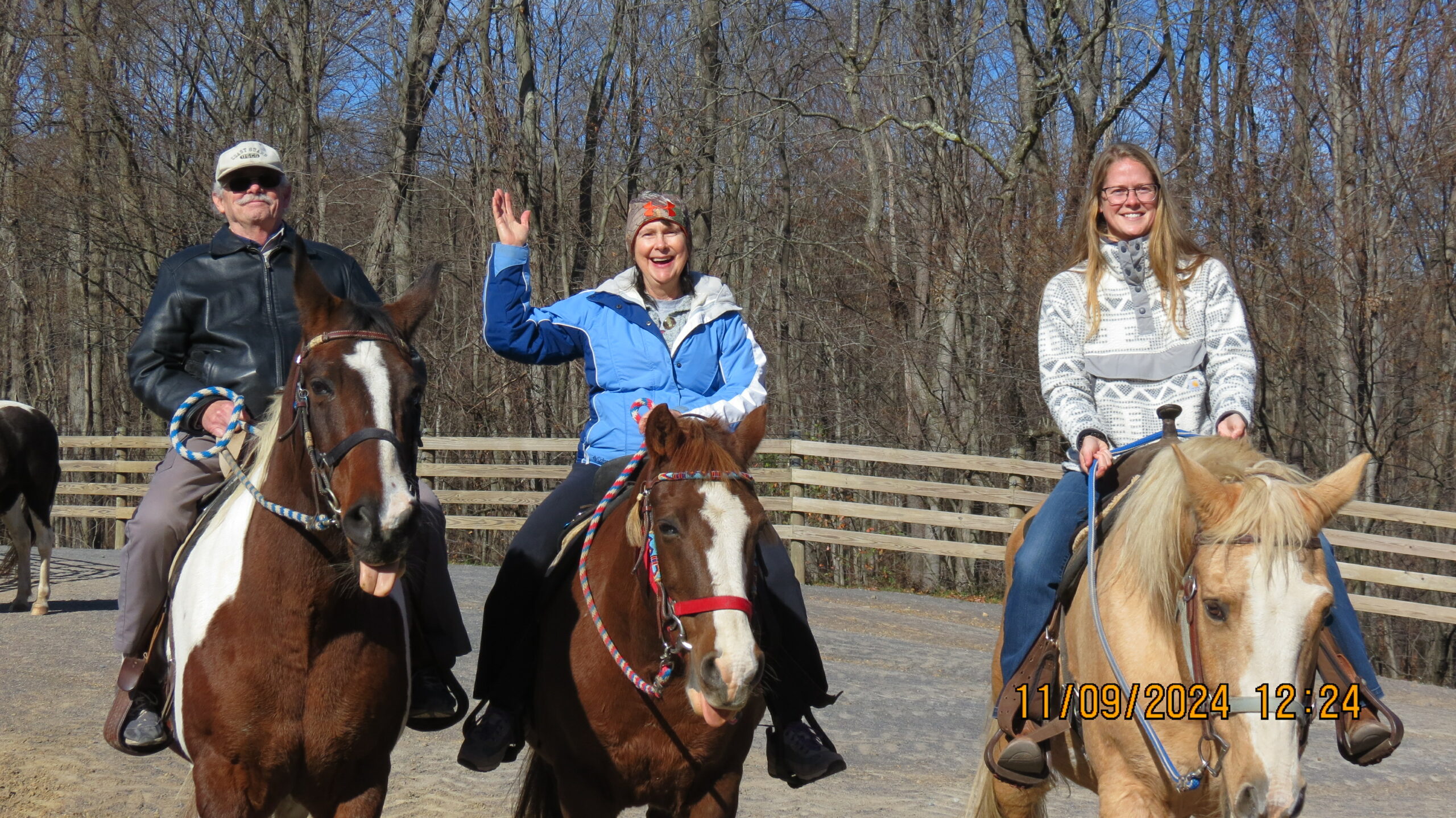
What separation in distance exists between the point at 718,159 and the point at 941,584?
8.36 metres

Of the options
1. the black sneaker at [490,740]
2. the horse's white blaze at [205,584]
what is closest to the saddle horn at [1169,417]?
the black sneaker at [490,740]

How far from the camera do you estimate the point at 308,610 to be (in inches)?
142

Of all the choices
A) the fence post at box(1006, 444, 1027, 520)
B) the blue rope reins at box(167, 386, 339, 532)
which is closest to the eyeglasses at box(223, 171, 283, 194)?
the blue rope reins at box(167, 386, 339, 532)

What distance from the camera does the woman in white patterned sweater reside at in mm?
4180

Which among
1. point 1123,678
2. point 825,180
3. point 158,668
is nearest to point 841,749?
point 1123,678

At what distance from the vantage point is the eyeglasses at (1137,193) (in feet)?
14.4

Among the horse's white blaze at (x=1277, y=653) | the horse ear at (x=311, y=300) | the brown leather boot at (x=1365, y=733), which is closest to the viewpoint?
the horse's white blaze at (x=1277, y=653)

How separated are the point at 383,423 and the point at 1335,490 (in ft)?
8.63

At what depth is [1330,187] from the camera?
13.2m

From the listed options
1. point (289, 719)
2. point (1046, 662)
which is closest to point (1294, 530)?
point (1046, 662)

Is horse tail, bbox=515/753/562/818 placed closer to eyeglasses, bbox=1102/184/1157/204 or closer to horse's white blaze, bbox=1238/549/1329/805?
horse's white blaze, bbox=1238/549/1329/805

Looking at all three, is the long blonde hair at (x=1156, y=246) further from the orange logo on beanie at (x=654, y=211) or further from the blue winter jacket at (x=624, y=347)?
the orange logo on beanie at (x=654, y=211)

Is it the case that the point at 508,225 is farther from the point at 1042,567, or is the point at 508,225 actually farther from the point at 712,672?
the point at 1042,567

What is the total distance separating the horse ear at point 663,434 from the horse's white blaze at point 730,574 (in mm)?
192
